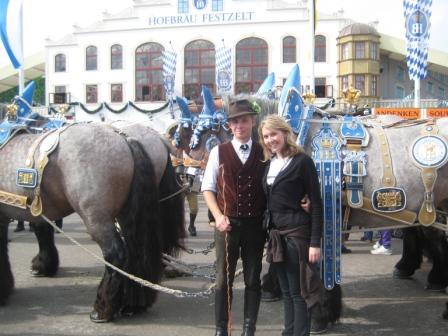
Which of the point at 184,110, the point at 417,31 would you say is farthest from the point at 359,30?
the point at 184,110

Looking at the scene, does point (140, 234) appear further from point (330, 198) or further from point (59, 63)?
point (59, 63)

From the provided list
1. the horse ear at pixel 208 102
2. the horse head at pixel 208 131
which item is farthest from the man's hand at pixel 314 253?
the horse ear at pixel 208 102

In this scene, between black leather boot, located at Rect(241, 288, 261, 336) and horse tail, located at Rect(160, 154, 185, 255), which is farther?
horse tail, located at Rect(160, 154, 185, 255)

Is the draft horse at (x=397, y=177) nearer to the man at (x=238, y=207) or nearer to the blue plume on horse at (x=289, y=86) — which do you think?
the blue plume on horse at (x=289, y=86)

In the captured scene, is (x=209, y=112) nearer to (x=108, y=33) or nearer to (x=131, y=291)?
(x=131, y=291)

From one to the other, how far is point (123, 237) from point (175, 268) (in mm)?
1191

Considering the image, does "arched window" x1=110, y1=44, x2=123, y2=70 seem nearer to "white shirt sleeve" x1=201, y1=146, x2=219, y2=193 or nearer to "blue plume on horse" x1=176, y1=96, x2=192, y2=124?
"blue plume on horse" x1=176, y1=96, x2=192, y2=124

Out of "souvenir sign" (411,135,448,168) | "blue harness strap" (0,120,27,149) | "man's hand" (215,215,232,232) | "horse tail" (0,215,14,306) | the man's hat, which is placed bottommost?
"horse tail" (0,215,14,306)

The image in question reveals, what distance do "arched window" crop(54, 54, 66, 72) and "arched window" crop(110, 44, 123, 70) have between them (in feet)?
14.1

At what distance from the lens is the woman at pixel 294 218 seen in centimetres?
319

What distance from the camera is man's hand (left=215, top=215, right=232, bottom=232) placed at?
10.8ft

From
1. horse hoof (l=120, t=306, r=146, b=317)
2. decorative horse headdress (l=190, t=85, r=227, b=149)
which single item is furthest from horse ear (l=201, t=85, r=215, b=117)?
horse hoof (l=120, t=306, r=146, b=317)

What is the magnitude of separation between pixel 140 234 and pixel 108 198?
0.44m

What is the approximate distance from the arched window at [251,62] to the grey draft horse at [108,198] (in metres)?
32.7
